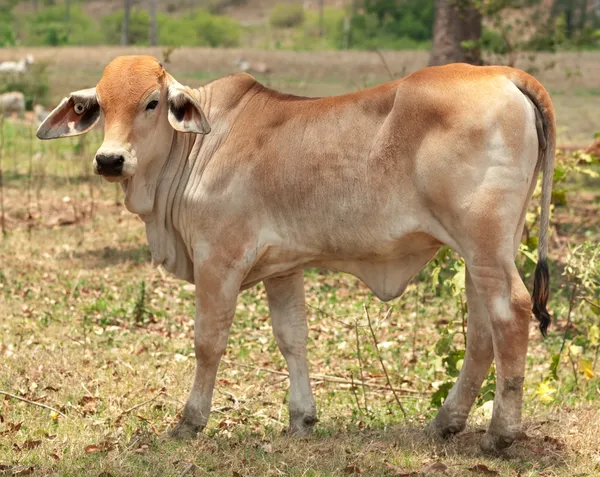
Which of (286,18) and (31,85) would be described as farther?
(286,18)

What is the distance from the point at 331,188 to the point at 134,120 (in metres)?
0.98

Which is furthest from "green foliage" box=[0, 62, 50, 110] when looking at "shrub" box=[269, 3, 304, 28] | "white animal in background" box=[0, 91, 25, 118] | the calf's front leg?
"shrub" box=[269, 3, 304, 28]

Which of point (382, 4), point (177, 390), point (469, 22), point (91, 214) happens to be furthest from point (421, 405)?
point (382, 4)

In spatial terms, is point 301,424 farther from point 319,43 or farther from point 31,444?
point 319,43

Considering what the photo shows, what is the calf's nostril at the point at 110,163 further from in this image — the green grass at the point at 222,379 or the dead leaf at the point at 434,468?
the dead leaf at the point at 434,468

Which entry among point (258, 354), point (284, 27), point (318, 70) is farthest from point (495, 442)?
point (284, 27)

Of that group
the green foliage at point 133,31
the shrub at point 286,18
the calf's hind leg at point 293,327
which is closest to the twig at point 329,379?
the calf's hind leg at point 293,327

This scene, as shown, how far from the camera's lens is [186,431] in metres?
4.74

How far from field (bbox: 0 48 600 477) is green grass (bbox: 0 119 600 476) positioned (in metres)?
0.01

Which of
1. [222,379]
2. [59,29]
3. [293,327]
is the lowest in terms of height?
[59,29]

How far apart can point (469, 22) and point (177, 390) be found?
23.2 ft

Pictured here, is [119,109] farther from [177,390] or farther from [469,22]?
[469,22]

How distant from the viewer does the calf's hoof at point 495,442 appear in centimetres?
431

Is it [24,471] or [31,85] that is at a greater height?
[24,471]
